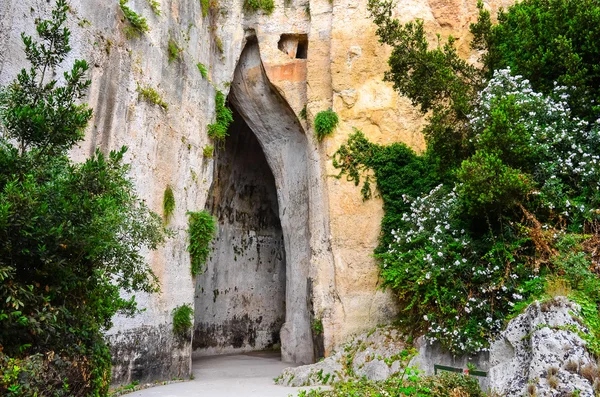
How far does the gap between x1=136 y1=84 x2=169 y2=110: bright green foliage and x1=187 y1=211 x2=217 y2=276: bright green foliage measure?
9.49 feet

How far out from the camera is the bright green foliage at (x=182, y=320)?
36.0 feet

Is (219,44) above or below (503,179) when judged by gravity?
above

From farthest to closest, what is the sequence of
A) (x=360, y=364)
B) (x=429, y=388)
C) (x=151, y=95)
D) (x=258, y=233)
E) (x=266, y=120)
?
1. (x=258, y=233)
2. (x=266, y=120)
3. (x=151, y=95)
4. (x=360, y=364)
5. (x=429, y=388)

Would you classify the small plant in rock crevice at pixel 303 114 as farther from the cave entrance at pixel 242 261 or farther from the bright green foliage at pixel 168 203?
the bright green foliage at pixel 168 203

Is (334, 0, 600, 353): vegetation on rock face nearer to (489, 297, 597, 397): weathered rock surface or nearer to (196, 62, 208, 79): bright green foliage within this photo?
(489, 297, 597, 397): weathered rock surface

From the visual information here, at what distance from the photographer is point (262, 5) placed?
50.3 feet

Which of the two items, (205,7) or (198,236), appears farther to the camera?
(205,7)

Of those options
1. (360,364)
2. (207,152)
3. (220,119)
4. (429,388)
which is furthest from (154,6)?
(429,388)

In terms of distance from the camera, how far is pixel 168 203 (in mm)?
11172

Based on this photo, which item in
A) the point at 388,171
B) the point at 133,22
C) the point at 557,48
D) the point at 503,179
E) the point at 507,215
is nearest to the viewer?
the point at 503,179

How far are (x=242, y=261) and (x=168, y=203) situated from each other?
7.26 metres

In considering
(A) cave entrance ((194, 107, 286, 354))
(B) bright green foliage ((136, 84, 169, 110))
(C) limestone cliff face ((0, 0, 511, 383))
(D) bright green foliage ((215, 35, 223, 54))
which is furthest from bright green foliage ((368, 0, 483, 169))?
(A) cave entrance ((194, 107, 286, 354))

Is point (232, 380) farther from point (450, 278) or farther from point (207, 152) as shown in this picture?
point (207, 152)

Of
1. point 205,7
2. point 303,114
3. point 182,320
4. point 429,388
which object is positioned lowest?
point 429,388
